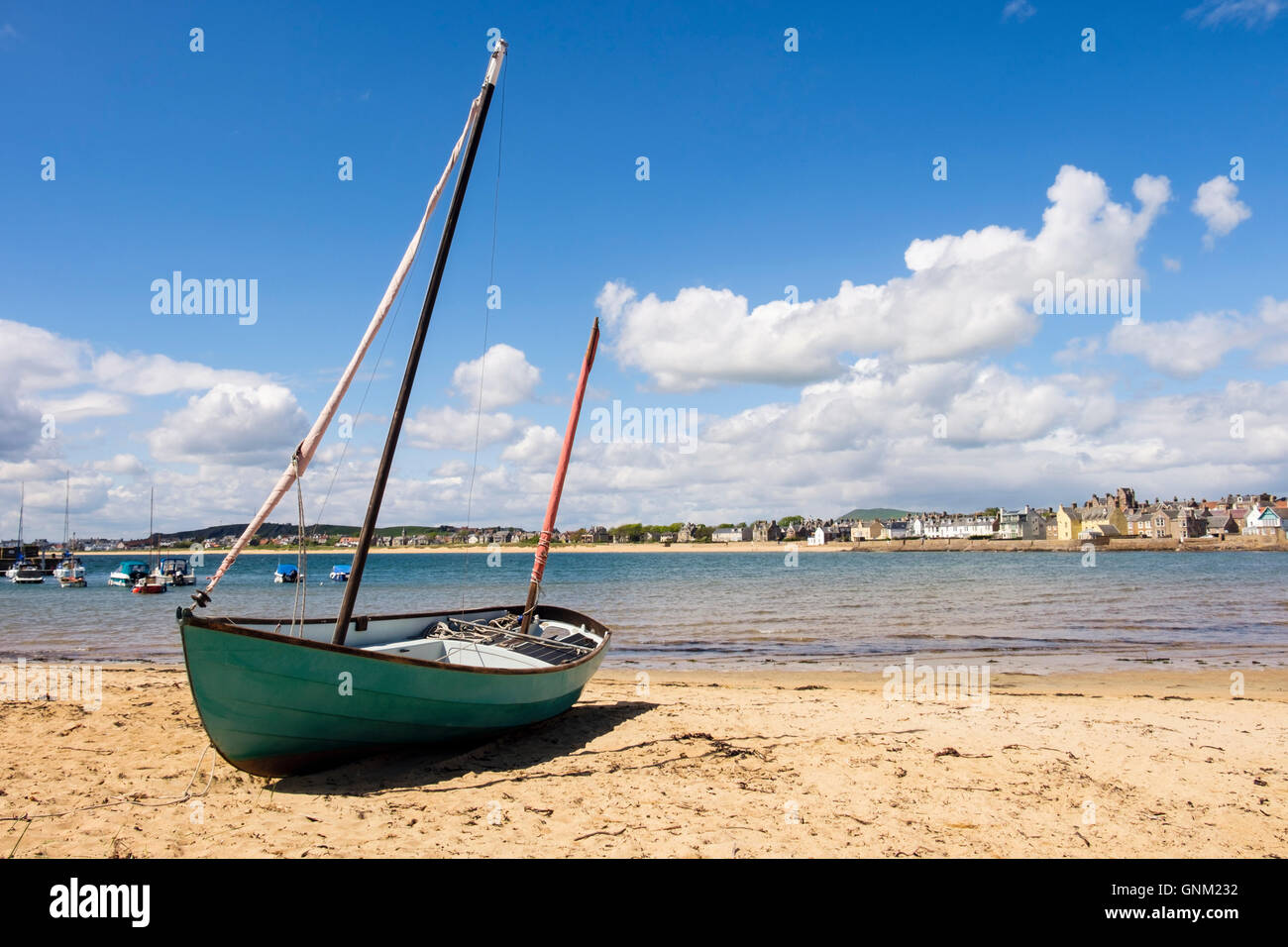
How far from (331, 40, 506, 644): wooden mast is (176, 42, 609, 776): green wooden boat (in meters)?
0.02

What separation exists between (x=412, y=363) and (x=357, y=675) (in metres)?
4.34

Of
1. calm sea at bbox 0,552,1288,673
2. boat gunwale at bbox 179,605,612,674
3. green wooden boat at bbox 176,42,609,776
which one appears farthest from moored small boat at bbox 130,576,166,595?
green wooden boat at bbox 176,42,609,776

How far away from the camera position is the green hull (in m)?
7.73

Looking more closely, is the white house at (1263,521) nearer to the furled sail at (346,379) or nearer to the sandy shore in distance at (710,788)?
the sandy shore in distance at (710,788)

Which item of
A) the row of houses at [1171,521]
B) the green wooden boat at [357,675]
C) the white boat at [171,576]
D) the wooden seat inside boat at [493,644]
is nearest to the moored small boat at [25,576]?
the white boat at [171,576]

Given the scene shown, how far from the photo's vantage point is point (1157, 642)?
23.1 metres

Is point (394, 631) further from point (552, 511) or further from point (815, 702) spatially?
point (815, 702)

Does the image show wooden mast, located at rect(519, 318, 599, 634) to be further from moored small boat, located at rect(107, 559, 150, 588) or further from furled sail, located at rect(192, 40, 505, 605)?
moored small boat, located at rect(107, 559, 150, 588)

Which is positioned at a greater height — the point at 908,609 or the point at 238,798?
the point at 238,798

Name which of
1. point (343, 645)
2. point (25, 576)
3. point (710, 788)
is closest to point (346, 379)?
point (343, 645)

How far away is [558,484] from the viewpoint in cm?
1465

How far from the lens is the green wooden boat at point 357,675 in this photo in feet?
25.7
